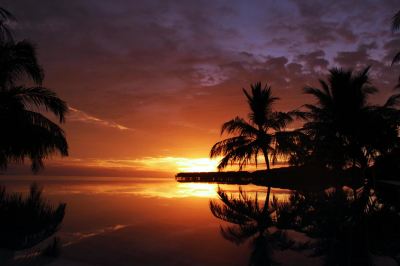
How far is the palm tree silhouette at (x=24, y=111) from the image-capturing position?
1016cm

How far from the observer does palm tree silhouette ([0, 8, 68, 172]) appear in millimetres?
10164

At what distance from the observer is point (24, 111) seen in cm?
1078

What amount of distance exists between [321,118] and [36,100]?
48.1 feet

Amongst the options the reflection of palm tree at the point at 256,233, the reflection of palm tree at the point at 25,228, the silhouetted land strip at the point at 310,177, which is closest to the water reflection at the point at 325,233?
the reflection of palm tree at the point at 256,233

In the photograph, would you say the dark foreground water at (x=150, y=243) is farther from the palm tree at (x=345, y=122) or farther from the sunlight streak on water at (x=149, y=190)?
the palm tree at (x=345, y=122)

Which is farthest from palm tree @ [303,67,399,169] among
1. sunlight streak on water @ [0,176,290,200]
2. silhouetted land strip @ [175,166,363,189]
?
sunlight streak on water @ [0,176,290,200]

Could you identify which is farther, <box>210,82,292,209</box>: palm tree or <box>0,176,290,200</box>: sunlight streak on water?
<box>210,82,292,209</box>: palm tree

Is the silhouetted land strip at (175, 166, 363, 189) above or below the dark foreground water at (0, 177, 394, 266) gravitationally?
above

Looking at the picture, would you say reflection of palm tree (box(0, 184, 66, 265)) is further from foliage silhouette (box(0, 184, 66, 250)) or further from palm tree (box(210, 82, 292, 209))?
palm tree (box(210, 82, 292, 209))

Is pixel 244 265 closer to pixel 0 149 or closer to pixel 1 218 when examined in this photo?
pixel 1 218

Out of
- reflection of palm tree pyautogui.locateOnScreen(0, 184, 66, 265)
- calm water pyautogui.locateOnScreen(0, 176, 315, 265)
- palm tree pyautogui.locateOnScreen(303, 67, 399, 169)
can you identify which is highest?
palm tree pyautogui.locateOnScreen(303, 67, 399, 169)

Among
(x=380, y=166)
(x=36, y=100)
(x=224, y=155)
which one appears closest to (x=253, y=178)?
(x=224, y=155)

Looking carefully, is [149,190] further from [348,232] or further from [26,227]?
[348,232]

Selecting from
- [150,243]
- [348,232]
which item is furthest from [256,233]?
[150,243]
